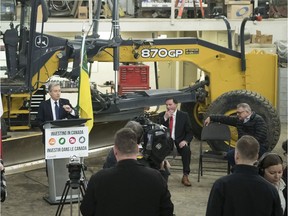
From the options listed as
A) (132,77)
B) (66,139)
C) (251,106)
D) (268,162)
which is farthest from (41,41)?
(268,162)

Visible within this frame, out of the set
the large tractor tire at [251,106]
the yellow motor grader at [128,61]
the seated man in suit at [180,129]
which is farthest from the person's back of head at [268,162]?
the large tractor tire at [251,106]

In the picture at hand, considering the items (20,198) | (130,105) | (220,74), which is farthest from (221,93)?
(20,198)

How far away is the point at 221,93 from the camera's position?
11.2 metres

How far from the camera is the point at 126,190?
14.5ft

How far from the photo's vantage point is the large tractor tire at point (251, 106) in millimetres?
10414

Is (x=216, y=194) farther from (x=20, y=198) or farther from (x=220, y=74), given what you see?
(x=220, y=74)

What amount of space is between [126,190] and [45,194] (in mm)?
4523

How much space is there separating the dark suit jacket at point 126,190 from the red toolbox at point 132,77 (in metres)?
7.04

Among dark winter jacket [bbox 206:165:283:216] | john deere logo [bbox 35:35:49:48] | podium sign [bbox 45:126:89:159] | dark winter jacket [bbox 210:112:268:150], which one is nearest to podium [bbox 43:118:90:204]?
podium sign [bbox 45:126:89:159]

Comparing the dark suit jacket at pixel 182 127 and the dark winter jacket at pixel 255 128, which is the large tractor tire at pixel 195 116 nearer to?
the dark suit jacket at pixel 182 127

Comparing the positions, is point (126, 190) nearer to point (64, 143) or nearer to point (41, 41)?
point (64, 143)

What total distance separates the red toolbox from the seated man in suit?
2.22 metres

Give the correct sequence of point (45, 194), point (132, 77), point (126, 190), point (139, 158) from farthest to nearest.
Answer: point (132, 77), point (45, 194), point (139, 158), point (126, 190)

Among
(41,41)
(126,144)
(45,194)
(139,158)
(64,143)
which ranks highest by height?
(41,41)
